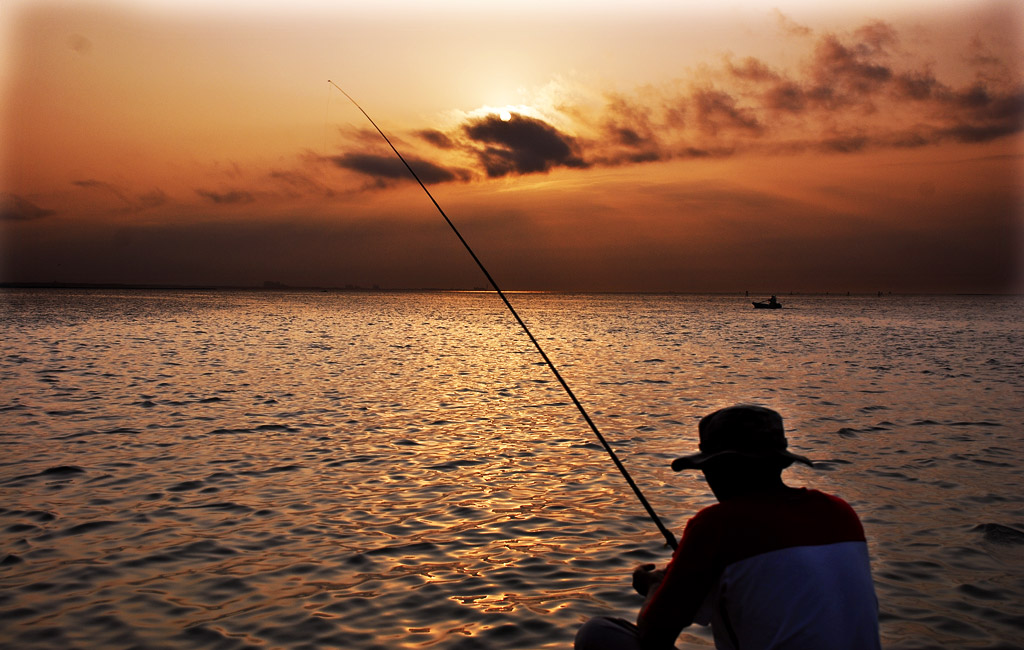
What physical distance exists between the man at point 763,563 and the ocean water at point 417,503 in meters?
2.40

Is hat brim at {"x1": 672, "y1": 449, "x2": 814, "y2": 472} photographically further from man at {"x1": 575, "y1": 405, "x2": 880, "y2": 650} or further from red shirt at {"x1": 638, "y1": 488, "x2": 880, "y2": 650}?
red shirt at {"x1": 638, "y1": 488, "x2": 880, "y2": 650}

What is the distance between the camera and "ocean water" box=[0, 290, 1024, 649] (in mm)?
5531

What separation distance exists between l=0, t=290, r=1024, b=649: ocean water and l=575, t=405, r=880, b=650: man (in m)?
2.40

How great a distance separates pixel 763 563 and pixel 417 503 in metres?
6.16

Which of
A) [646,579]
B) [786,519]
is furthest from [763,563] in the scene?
[646,579]

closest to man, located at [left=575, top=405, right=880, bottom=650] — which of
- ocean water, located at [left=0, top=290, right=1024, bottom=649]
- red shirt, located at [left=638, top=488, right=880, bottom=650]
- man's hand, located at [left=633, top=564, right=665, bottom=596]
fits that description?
red shirt, located at [left=638, top=488, right=880, bottom=650]

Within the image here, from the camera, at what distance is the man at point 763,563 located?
2.80 meters

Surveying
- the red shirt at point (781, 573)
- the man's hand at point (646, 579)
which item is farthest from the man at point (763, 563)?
the man's hand at point (646, 579)

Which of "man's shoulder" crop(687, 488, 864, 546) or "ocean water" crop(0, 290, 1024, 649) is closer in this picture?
"man's shoulder" crop(687, 488, 864, 546)

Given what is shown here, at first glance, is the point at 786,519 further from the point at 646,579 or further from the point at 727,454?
the point at 646,579

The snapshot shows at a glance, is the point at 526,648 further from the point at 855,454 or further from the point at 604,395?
the point at 604,395

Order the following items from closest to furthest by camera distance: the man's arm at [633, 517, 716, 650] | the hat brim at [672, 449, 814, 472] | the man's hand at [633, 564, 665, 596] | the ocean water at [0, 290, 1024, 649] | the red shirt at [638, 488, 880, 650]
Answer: the red shirt at [638, 488, 880, 650], the man's arm at [633, 517, 716, 650], the hat brim at [672, 449, 814, 472], the man's hand at [633, 564, 665, 596], the ocean water at [0, 290, 1024, 649]

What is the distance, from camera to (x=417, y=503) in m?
8.51

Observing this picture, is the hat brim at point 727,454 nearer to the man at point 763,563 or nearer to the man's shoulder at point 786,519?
the man at point 763,563
